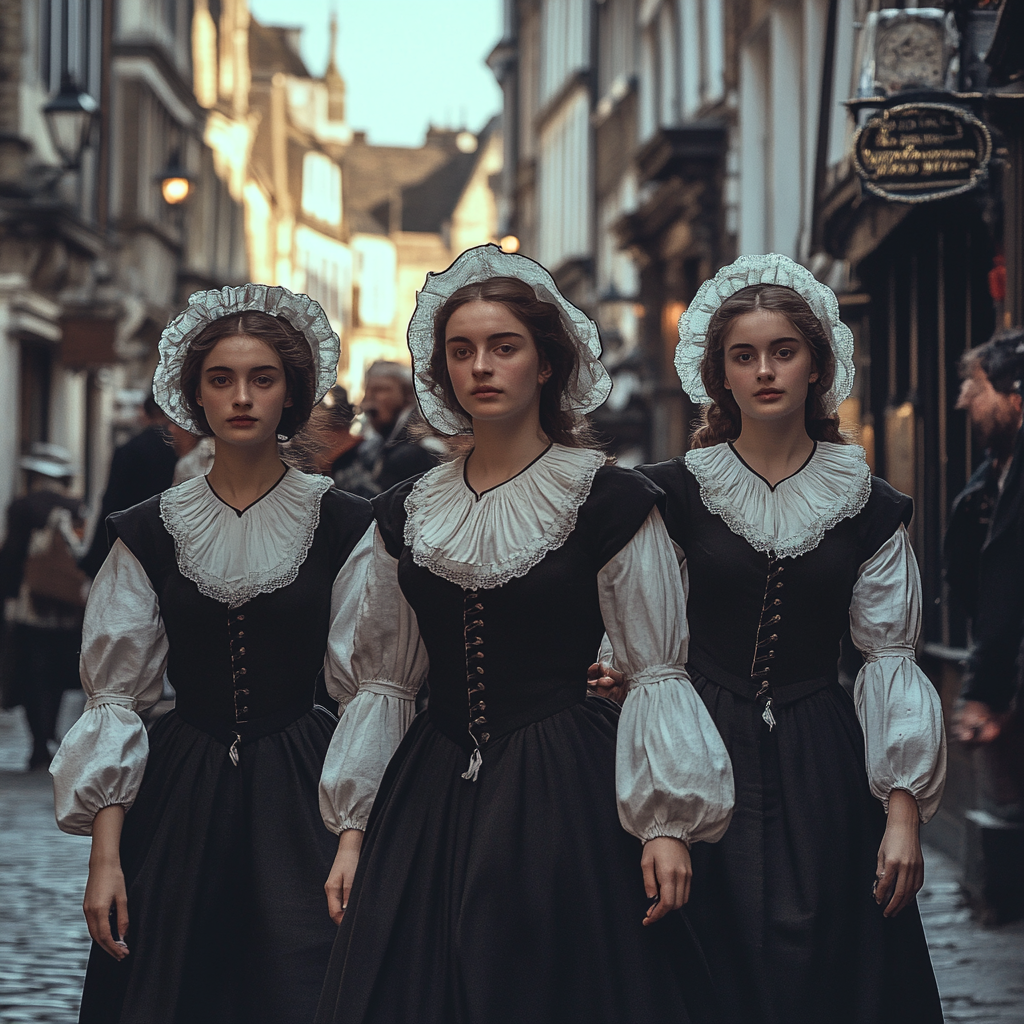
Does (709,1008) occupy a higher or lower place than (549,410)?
lower

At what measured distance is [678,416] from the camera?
20.7m

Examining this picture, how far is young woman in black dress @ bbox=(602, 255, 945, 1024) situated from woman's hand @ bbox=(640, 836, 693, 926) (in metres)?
0.62

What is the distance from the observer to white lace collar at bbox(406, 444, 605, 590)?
356cm

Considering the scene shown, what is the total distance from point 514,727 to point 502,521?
0.39m

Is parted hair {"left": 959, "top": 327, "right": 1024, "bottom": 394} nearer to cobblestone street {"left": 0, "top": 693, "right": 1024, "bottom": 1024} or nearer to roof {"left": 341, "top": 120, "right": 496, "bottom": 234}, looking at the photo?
cobblestone street {"left": 0, "top": 693, "right": 1024, "bottom": 1024}

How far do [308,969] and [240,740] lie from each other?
494mm

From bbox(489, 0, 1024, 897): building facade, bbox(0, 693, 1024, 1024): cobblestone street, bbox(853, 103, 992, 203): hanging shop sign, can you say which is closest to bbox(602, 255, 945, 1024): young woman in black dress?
bbox(489, 0, 1024, 897): building facade

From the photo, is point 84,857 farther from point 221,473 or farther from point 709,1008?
point 709,1008

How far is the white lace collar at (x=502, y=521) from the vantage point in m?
3.56

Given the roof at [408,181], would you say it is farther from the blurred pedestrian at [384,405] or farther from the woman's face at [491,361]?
the woman's face at [491,361]

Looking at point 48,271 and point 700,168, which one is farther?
point 48,271

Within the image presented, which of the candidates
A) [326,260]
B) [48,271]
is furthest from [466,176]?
[48,271]

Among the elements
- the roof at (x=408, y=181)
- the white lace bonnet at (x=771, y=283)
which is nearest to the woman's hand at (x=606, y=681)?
the white lace bonnet at (x=771, y=283)

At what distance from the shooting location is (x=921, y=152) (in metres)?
7.93
